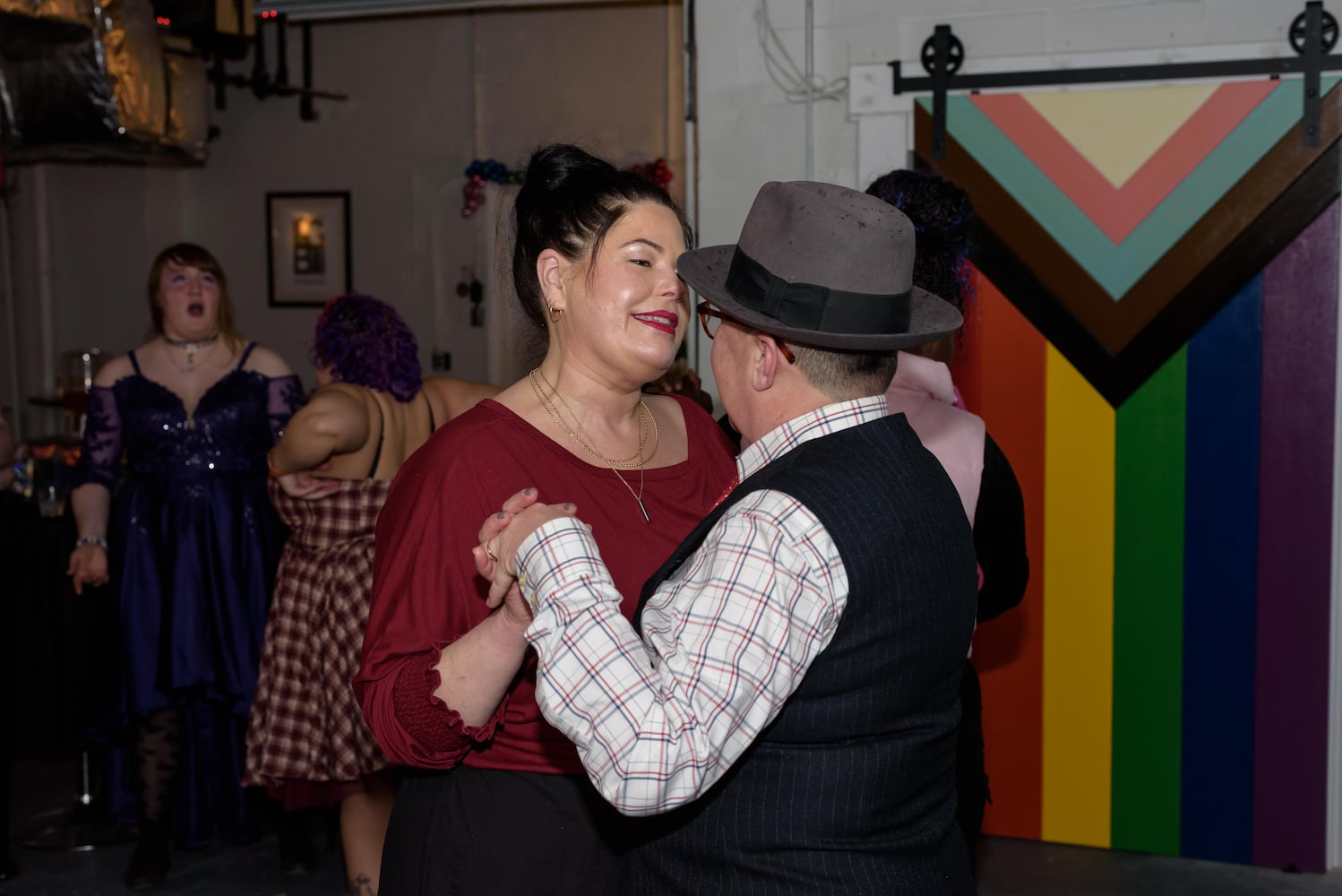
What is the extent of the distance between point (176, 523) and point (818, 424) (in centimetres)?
284

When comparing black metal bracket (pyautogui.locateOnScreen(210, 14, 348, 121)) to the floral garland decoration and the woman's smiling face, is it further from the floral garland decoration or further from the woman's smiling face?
the woman's smiling face

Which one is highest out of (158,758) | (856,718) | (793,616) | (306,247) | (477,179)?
(477,179)

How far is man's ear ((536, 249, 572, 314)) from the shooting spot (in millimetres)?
1873

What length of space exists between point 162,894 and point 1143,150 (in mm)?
3411

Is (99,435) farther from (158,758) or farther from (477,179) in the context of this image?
(477,179)

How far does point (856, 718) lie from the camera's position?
134 cm

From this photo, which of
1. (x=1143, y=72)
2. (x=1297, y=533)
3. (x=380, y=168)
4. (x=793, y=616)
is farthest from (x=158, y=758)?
(x=380, y=168)

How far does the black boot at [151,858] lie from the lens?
3.66m

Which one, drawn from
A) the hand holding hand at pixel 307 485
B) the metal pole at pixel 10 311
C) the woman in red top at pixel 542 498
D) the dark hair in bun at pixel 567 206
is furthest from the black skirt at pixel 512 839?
the metal pole at pixel 10 311

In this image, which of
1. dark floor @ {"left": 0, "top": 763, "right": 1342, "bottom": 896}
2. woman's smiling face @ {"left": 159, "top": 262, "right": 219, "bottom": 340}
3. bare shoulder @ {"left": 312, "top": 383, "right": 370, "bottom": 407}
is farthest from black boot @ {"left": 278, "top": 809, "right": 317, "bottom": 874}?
woman's smiling face @ {"left": 159, "top": 262, "right": 219, "bottom": 340}

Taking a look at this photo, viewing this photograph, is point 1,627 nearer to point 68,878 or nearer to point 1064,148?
point 68,878

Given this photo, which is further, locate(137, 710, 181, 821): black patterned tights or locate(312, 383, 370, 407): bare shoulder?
locate(137, 710, 181, 821): black patterned tights

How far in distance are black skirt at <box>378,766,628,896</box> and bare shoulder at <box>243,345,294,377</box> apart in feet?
7.86

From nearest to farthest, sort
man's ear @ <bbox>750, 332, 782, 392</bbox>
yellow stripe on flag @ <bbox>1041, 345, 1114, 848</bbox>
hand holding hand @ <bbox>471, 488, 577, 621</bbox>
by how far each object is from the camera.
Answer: hand holding hand @ <bbox>471, 488, 577, 621</bbox>, man's ear @ <bbox>750, 332, 782, 392</bbox>, yellow stripe on flag @ <bbox>1041, 345, 1114, 848</bbox>
